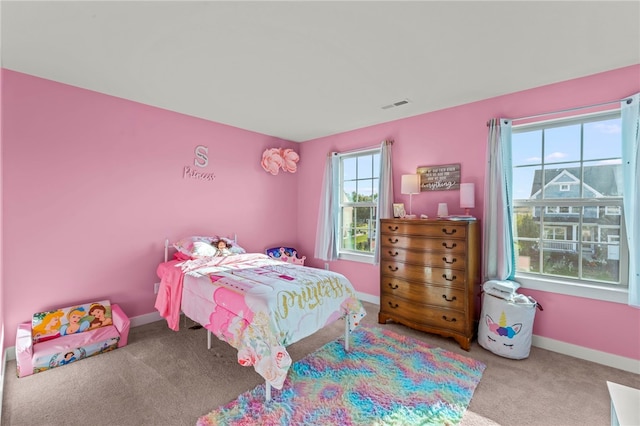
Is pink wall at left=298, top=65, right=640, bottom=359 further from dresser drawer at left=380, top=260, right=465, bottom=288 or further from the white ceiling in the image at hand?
dresser drawer at left=380, top=260, right=465, bottom=288

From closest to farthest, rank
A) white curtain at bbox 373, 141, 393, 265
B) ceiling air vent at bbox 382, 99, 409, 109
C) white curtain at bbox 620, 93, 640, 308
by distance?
white curtain at bbox 620, 93, 640, 308 < ceiling air vent at bbox 382, 99, 409, 109 < white curtain at bbox 373, 141, 393, 265

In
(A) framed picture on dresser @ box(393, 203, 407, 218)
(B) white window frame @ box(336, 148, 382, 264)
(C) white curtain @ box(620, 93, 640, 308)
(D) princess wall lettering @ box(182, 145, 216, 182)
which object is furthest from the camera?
(B) white window frame @ box(336, 148, 382, 264)

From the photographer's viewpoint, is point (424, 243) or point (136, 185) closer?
point (424, 243)

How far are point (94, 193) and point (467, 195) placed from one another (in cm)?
407

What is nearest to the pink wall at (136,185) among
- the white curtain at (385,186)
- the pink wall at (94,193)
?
the pink wall at (94,193)

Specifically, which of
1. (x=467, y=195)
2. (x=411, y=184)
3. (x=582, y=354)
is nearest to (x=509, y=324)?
(x=582, y=354)

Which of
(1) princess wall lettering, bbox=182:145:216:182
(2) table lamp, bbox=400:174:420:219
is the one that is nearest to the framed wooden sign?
(2) table lamp, bbox=400:174:420:219

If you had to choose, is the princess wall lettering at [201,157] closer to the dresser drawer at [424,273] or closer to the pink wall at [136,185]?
the pink wall at [136,185]

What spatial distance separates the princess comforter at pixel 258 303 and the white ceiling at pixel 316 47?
1.91m

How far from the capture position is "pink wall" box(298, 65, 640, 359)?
250 centimetres

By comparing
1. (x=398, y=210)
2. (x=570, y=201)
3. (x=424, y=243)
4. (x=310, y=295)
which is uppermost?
(x=570, y=201)

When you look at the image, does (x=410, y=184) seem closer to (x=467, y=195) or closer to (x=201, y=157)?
(x=467, y=195)

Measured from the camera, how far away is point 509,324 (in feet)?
8.63

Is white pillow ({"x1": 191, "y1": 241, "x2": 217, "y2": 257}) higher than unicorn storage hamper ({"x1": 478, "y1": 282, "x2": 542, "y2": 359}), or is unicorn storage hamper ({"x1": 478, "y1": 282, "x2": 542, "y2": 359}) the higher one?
white pillow ({"x1": 191, "y1": 241, "x2": 217, "y2": 257})
